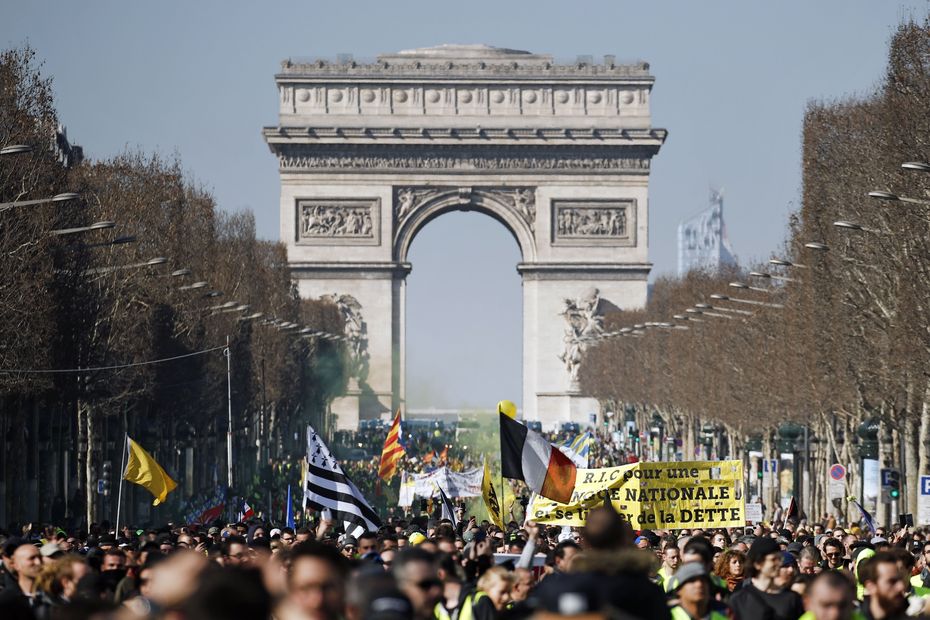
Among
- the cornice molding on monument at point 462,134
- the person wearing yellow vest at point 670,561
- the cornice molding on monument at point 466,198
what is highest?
the cornice molding on monument at point 462,134

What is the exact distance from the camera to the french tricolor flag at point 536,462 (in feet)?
68.7

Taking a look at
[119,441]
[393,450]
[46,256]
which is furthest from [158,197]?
[46,256]

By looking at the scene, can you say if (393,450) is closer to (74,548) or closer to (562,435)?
(74,548)

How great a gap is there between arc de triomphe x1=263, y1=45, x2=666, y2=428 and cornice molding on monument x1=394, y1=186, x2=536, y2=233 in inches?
2.8

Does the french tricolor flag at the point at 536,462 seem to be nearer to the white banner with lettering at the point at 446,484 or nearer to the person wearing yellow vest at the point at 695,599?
the person wearing yellow vest at the point at 695,599

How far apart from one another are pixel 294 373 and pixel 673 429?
50.4 feet

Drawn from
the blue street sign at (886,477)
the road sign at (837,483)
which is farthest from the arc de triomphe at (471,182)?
the blue street sign at (886,477)

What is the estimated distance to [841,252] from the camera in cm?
4741

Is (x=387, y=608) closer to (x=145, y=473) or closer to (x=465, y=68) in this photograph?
(x=145, y=473)

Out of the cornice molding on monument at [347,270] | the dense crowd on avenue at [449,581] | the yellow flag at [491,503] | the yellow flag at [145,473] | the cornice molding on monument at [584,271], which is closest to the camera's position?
the dense crowd on avenue at [449,581]

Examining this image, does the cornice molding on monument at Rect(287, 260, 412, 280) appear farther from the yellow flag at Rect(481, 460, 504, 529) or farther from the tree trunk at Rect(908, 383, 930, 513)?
the yellow flag at Rect(481, 460, 504, 529)

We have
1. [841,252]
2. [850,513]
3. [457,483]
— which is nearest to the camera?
[457,483]

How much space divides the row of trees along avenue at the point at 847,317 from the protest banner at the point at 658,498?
1230 cm

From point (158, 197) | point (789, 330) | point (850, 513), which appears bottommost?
point (850, 513)
